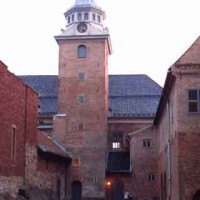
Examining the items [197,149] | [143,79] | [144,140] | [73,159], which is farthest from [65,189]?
[197,149]

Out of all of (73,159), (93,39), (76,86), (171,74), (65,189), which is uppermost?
(93,39)

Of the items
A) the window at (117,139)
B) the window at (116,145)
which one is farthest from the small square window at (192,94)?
the window at (116,145)

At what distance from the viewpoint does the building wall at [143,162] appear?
46125 mm

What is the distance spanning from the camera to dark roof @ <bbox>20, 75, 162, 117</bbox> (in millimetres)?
52156

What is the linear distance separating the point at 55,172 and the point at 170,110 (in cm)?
1512

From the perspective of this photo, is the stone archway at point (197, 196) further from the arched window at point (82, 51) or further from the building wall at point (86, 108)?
the arched window at point (82, 51)

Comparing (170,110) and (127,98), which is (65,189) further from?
(170,110)

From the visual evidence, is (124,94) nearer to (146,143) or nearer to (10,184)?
(146,143)

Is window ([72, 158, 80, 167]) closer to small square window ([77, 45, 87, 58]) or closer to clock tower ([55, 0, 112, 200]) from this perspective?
clock tower ([55, 0, 112, 200])

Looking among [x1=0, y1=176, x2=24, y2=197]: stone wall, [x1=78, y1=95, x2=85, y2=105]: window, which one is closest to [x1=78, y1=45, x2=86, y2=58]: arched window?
[x1=78, y1=95, x2=85, y2=105]: window

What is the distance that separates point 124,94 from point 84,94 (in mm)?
7955

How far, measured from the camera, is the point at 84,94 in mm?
48188

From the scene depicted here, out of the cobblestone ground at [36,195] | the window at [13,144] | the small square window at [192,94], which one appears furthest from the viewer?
the window at [13,144]

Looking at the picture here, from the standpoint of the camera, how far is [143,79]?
56.9 metres
